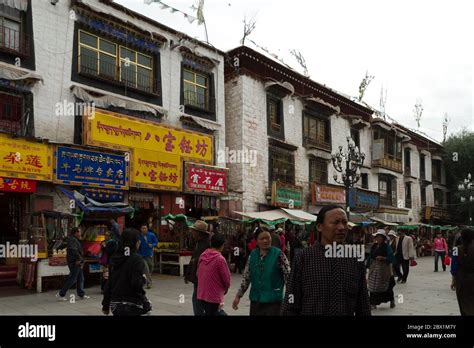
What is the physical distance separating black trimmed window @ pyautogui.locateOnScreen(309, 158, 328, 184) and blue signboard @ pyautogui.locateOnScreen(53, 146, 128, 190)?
12698 mm

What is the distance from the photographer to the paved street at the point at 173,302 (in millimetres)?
9148

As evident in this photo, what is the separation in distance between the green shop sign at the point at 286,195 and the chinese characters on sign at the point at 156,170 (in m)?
5.87

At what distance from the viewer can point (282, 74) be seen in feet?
78.1

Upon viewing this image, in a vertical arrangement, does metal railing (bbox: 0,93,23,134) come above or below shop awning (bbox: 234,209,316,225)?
above

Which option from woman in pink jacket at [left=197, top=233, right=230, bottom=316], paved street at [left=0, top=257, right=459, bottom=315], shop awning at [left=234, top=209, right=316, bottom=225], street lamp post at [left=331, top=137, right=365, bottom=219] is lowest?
paved street at [left=0, top=257, right=459, bottom=315]

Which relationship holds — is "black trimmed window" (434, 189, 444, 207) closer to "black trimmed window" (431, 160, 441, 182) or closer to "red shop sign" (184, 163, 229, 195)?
"black trimmed window" (431, 160, 441, 182)

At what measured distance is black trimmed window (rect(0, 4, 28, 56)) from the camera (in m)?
13.4

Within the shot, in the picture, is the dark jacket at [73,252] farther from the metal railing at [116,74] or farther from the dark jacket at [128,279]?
the metal railing at [116,74]

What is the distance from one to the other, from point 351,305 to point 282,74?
2143 cm

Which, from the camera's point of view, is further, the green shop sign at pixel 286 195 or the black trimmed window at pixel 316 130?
the black trimmed window at pixel 316 130

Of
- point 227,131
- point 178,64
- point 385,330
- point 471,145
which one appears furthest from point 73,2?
point 471,145

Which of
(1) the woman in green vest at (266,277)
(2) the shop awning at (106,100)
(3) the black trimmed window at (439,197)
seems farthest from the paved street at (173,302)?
(3) the black trimmed window at (439,197)

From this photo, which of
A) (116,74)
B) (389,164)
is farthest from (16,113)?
(389,164)

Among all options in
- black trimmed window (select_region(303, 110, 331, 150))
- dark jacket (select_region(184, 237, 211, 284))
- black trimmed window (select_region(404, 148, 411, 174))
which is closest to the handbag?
dark jacket (select_region(184, 237, 211, 284))
